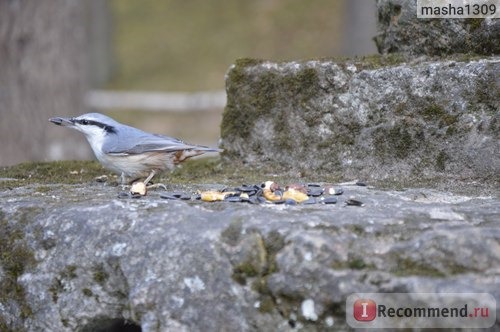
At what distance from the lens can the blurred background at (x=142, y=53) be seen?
7719 mm

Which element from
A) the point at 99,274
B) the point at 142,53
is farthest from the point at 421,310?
the point at 142,53

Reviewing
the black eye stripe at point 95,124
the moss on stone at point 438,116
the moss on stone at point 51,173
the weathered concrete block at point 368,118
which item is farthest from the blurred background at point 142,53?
the moss on stone at point 438,116

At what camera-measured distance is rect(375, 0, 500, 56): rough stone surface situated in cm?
429

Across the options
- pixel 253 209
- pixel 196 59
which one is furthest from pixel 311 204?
pixel 196 59

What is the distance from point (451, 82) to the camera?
13.5 feet

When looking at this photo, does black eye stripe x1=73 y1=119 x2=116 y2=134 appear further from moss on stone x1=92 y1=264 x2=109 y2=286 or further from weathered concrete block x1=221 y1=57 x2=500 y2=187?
moss on stone x1=92 y1=264 x2=109 y2=286

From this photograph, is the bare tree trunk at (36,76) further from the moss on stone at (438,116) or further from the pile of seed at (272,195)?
the moss on stone at (438,116)

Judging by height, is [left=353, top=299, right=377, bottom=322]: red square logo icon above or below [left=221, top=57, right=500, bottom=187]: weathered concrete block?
below

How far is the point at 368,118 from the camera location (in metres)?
4.33

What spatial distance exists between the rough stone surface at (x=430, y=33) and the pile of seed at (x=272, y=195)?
4.02 feet

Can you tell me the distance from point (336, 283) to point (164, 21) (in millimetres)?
18809

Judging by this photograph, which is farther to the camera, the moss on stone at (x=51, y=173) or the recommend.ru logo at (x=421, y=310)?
the moss on stone at (x=51, y=173)

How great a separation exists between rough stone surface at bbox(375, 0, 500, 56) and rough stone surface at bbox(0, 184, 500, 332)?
3.95 feet

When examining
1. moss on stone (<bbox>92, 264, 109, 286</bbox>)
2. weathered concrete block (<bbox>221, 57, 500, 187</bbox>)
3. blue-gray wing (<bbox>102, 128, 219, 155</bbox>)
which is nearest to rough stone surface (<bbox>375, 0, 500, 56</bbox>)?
weathered concrete block (<bbox>221, 57, 500, 187</bbox>)
